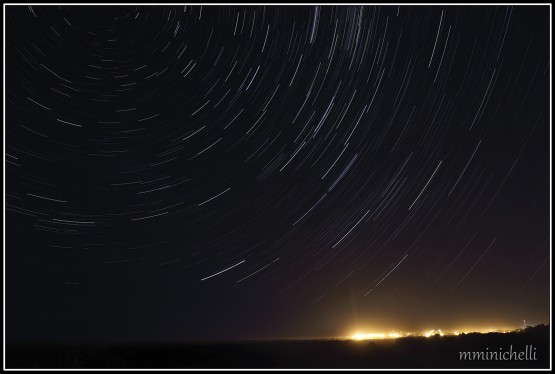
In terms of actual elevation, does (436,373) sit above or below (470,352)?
below

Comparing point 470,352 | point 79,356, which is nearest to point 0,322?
point 79,356

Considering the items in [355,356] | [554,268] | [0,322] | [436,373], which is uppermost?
[554,268]

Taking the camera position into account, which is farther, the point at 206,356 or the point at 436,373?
the point at 206,356

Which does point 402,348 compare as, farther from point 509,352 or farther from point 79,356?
point 79,356

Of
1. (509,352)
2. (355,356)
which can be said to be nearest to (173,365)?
(355,356)

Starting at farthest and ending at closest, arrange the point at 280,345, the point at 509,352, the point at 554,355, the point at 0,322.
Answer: the point at 280,345 < the point at 509,352 < the point at 554,355 < the point at 0,322

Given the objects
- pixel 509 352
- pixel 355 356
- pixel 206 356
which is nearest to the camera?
pixel 509 352

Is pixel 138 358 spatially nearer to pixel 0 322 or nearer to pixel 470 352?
pixel 0 322
